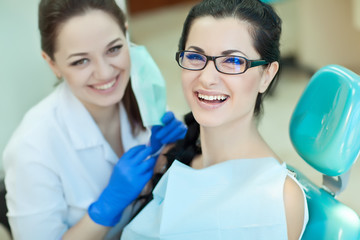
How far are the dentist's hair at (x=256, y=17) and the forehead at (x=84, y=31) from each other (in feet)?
1.08

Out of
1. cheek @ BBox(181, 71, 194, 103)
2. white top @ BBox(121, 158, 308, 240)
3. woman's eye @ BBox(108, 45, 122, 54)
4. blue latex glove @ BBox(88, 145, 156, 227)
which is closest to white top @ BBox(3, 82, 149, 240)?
blue latex glove @ BBox(88, 145, 156, 227)

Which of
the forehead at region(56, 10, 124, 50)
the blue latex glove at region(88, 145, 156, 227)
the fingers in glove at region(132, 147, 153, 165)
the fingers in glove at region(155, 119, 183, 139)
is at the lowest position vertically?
the blue latex glove at region(88, 145, 156, 227)

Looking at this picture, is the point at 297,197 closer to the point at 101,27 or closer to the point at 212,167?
the point at 212,167

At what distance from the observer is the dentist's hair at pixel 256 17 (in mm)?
1058

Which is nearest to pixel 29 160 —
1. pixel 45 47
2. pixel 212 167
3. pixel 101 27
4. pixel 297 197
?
pixel 45 47

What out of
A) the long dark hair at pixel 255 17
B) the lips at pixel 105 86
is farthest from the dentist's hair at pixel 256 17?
the lips at pixel 105 86

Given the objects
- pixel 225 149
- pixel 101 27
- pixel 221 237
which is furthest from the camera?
pixel 101 27

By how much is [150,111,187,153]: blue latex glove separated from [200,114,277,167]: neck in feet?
0.80

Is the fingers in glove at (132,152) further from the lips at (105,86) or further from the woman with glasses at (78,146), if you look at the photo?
the lips at (105,86)

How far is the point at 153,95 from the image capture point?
143cm

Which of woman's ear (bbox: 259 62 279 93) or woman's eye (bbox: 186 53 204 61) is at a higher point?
woman's eye (bbox: 186 53 204 61)

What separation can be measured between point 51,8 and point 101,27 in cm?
16

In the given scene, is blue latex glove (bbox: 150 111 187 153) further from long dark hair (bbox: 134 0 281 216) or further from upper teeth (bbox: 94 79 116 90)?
long dark hair (bbox: 134 0 281 216)

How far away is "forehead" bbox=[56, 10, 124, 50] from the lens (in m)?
1.30
